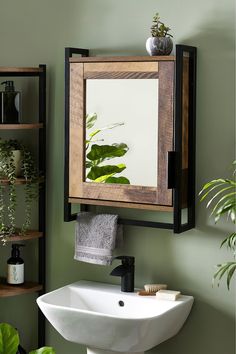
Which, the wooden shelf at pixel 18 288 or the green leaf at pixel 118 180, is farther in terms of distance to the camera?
the wooden shelf at pixel 18 288

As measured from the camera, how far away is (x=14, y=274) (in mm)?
3342

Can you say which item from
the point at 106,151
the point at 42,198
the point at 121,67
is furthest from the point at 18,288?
the point at 121,67

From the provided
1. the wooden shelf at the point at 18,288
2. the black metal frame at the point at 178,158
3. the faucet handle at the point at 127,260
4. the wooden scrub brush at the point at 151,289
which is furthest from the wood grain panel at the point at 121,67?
the wooden shelf at the point at 18,288

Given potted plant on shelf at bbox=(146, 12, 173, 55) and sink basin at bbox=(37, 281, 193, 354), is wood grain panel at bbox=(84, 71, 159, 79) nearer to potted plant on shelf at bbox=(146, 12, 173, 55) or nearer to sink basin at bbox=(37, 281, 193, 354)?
potted plant on shelf at bbox=(146, 12, 173, 55)

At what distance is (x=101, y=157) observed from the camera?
10.1 feet

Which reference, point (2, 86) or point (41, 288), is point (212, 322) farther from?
point (2, 86)

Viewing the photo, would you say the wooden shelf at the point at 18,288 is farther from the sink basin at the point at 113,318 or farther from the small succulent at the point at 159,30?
the small succulent at the point at 159,30

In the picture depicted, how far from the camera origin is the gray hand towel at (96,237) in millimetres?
3094

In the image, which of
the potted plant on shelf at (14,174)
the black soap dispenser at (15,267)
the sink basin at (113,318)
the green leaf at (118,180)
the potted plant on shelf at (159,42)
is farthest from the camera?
the black soap dispenser at (15,267)

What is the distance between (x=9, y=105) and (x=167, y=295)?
108 centimetres

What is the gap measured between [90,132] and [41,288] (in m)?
0.79

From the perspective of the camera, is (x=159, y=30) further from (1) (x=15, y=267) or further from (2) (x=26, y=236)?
(1) (x=15, y=267)

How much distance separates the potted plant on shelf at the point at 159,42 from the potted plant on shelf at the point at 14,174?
762 mm

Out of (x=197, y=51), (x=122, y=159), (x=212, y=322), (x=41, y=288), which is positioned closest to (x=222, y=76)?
(x=197, y=51)
